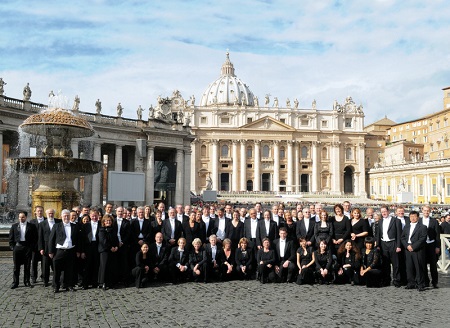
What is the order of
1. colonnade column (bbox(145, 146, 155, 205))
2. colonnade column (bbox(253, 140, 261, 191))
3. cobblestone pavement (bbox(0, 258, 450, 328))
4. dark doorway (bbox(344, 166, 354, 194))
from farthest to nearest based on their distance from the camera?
dark doorway (bbox(344, 166, 354, 194)) < colonnade column (bbox(253, 140, 261, 191)) < colonnade column (bbox(145, 146, 155, 205)) < cobblestone pavement (bbox(0, 258, 450, 328))

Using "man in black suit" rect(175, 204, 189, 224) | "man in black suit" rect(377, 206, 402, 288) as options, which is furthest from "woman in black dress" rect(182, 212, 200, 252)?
"man in black suit" rect(377, 206, 402, 288)

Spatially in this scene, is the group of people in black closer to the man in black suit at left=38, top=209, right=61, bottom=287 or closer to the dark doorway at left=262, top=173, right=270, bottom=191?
the man in black suit at left=38, top=209, right=61, bottom=287

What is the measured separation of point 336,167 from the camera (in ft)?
320

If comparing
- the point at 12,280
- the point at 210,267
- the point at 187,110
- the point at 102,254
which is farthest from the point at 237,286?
the point at 187,110

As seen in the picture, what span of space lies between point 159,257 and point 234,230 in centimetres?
227

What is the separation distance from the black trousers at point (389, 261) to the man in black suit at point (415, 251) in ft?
0.90

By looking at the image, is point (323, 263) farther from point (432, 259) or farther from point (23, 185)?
point (23, 185)

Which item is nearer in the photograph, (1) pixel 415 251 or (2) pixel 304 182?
(1) pixel 415 251

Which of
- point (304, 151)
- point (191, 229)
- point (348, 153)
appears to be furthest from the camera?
point (348, 153)

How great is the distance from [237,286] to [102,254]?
316 cm

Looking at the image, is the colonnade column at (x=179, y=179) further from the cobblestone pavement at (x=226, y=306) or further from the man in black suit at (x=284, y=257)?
the cobblestone pavement at (x=226, y=306)

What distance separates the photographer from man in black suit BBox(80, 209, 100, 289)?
10.3 metres

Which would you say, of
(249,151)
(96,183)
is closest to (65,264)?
(96,183)

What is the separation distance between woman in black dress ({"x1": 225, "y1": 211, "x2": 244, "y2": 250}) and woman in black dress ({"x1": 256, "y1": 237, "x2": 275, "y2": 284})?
1074 mm
